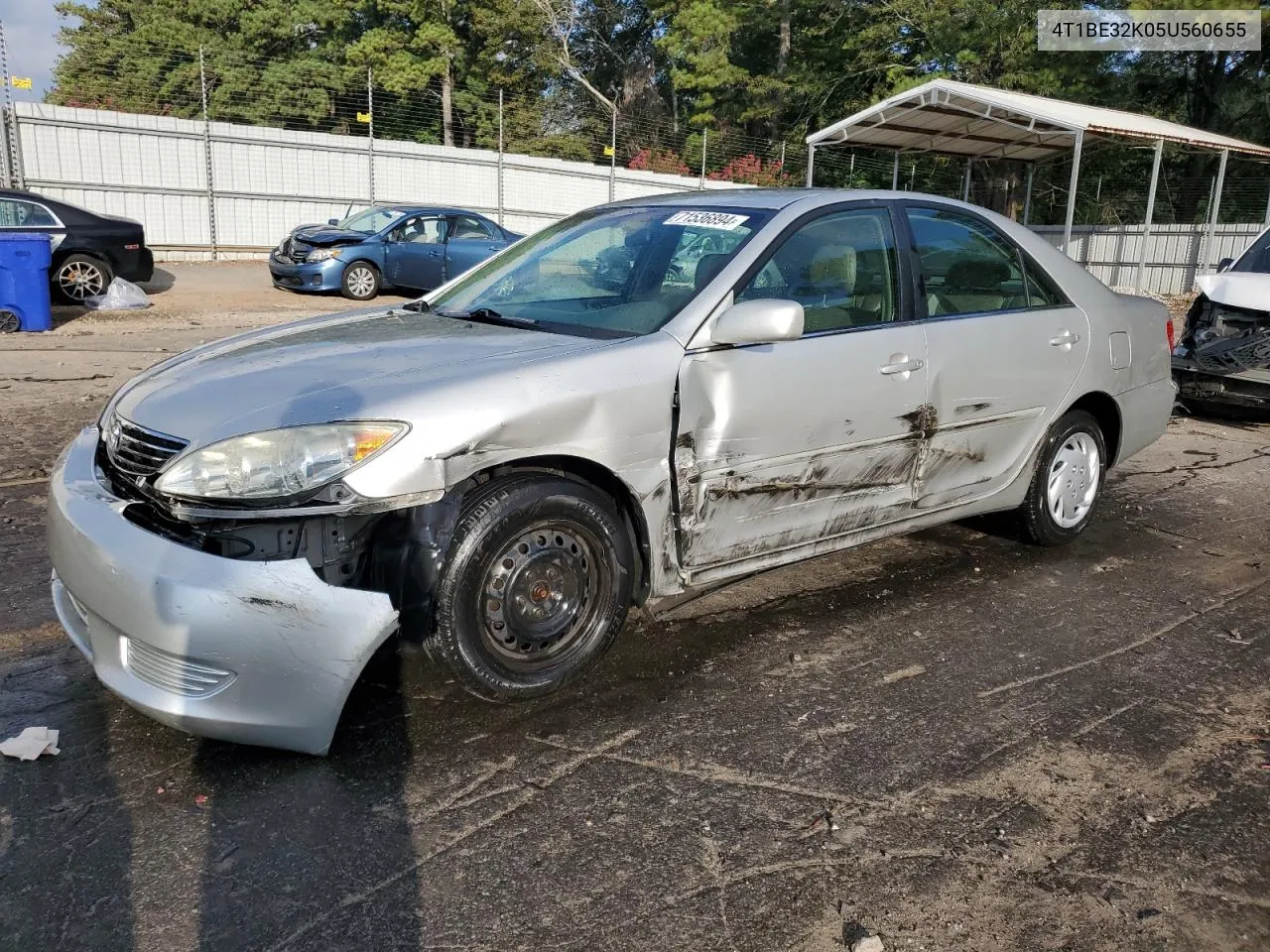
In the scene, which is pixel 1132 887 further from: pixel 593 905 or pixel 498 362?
pixel 498 362

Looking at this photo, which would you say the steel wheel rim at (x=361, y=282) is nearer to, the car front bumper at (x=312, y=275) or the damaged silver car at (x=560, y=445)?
the car front bumper at (x=312, y=275)

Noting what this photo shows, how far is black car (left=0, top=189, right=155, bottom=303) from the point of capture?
12.9 meters

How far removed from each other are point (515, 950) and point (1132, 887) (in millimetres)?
1471

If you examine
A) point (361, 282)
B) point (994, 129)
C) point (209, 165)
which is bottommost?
point (361, 282)

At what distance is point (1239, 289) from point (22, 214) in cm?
1344

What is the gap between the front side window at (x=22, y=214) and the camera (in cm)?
1284

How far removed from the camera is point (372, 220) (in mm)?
16781

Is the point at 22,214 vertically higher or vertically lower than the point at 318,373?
higher

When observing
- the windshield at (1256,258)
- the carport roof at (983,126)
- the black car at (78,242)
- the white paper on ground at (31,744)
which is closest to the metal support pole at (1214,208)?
the carport roof at (983,126)

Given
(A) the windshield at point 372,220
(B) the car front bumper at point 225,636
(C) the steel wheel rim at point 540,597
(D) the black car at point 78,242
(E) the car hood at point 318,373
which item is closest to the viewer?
(B) the car front bumper at point 225,636

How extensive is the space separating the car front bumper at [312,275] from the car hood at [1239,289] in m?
11.9

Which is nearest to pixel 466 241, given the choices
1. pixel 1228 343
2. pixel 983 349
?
pixel 1228 343

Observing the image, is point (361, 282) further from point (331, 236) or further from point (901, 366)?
point (901, 366)

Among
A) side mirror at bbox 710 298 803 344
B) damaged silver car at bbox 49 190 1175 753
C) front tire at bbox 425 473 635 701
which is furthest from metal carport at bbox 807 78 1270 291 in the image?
front tire at bbox 425 473 635 701
